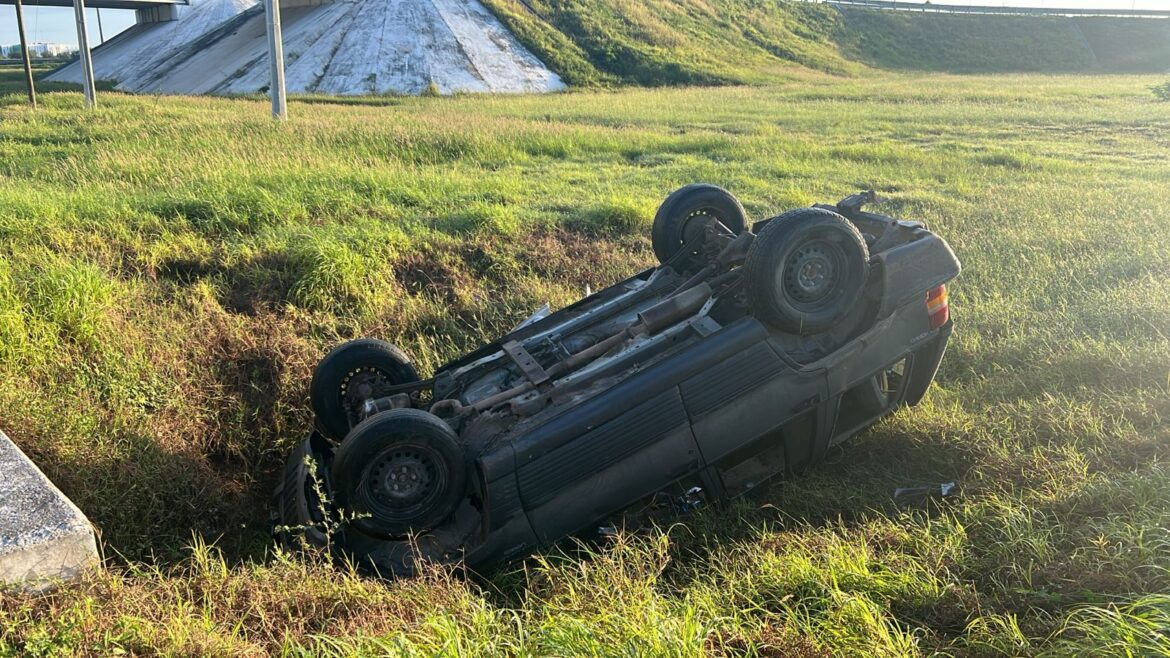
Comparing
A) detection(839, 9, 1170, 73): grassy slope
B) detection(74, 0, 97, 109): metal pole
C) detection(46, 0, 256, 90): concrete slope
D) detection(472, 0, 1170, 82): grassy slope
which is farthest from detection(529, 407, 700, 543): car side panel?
detection(839, 9, 1170, 73): grassy slope

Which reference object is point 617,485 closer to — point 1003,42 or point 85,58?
point 85,58

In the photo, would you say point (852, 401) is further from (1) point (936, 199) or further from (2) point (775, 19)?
(2) point (775, 19)

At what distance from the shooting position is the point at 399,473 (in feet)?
11.4

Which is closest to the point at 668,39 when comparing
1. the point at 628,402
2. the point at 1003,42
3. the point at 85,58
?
the point at 1003,42

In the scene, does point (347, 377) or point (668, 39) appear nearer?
point (347, 377)

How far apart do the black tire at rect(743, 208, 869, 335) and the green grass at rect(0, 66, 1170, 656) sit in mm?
967

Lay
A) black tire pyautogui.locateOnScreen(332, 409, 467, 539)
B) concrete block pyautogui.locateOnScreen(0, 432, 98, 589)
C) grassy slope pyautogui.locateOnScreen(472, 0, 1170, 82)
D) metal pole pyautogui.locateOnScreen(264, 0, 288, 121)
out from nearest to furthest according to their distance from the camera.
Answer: concrete block pyautogui.locateOnScreen(0, 432, 98, 589) → black tire pyautogui.locateOnScreen(332, 409, 467, 539) → metal pole pyautogui.locateOnScreen(264, 0, 288, 121) → grassy slope pyautogui.locateOnScreen(472, 0, 1170, 82)

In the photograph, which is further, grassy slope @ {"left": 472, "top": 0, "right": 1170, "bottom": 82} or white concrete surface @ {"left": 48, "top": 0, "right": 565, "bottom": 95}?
grassy slope @ {"left": 472, "top": 0, "right": 1170, "bottom": 82}

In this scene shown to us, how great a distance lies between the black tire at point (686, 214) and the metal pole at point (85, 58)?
18.6 meters

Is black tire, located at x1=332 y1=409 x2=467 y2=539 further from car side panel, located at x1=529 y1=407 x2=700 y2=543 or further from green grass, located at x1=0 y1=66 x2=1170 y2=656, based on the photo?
car side panel, located at x1=529 y1=407 x2=700 y2=543

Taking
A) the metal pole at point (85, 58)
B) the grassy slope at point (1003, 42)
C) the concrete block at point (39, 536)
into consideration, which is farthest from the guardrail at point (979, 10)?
the concrete block at point (39, 536)

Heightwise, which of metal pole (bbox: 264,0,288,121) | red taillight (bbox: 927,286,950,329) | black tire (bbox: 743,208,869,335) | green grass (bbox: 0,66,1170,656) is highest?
metal pole (bbox: 264,0,288,121)

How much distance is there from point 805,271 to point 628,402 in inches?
45.7

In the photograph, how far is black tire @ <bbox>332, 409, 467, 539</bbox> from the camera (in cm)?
338
